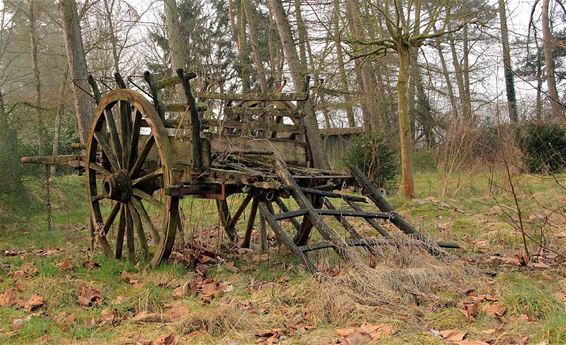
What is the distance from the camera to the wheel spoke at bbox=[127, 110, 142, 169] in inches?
240

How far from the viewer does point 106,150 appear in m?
6.64

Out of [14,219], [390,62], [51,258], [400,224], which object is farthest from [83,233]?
[390,62]

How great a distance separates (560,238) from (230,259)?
421 cm

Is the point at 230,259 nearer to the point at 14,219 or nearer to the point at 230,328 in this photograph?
the point at 230,328

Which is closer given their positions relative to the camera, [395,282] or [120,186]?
[395,282]

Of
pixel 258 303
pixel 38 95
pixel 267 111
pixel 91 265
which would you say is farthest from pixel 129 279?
pixel 38 95

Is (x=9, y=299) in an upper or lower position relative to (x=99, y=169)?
lower

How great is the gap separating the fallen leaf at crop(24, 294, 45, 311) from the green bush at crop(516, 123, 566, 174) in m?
13.7

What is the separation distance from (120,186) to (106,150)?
641 millimetres

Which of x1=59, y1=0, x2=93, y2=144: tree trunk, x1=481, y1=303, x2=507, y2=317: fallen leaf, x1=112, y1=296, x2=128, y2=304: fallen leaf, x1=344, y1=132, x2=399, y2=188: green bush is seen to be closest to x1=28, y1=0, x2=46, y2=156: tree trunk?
x1=59, y1=0, x2=93, y2=144: tree trunk

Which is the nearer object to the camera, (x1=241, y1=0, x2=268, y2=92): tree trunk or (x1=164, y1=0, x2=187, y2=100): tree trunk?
(x1=164, y1=0, x2=187, y2=100): tree trunk

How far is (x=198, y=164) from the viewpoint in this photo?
5.51 meters

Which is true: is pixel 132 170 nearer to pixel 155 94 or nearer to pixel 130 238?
pixel 130 238

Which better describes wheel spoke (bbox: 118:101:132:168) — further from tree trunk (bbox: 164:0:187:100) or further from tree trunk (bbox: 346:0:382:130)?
tree trunk (bbox: 346:0:382:130)
